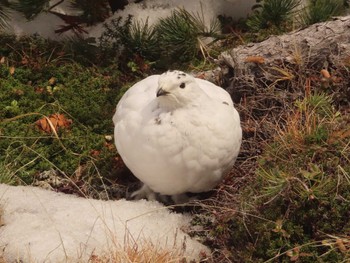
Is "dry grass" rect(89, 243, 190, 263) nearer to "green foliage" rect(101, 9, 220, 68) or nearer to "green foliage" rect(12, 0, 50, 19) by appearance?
"green foliage" rect(101, 9, 220, 68)

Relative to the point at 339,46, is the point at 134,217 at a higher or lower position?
lower

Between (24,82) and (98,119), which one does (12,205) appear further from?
(24,82)

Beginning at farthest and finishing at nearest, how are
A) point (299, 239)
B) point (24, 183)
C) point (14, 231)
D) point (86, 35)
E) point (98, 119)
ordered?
point (86, 35), point (98, 119), point (24, 183), point (14, 231), point (299, 239)

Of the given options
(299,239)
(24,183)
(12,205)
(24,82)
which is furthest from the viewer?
(24,82)

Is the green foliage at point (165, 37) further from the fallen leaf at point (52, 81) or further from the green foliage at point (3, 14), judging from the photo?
the green foliage at point (3, 14)

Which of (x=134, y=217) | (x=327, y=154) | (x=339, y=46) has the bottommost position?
(x=134, y=217)

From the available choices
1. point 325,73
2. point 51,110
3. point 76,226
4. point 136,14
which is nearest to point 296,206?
point 76,226

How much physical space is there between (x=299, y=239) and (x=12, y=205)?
5.21 ft

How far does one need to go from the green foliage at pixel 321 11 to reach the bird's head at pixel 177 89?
6.05 ft

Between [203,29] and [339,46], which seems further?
[203,29]

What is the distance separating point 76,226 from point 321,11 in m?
2.70

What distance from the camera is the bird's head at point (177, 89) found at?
368 centimetres

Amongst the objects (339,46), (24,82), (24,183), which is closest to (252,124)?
(339,46)

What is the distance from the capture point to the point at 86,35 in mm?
5797
